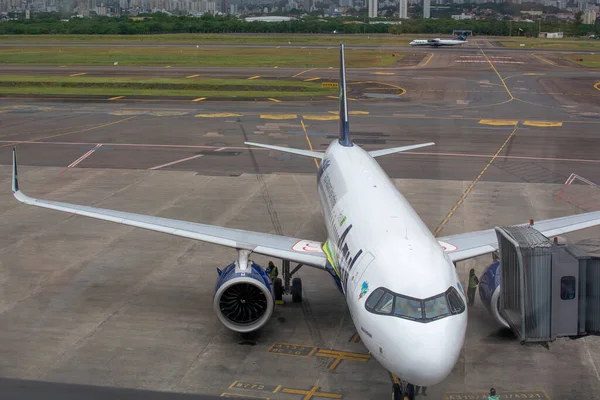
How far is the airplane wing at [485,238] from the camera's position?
23.7m

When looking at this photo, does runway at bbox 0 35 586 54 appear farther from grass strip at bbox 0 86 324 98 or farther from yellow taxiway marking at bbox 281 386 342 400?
yellow taxiway marking at bbox 281 386 342 400

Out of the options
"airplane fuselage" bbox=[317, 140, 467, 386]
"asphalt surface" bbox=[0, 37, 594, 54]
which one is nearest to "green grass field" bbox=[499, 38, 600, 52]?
"asphalt surface" bbox=[0, 37, 594, 54]

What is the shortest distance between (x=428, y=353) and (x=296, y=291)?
1007cm

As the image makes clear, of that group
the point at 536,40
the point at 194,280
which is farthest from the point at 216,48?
the point at 194,280

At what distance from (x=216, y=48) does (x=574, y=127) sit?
90203mm

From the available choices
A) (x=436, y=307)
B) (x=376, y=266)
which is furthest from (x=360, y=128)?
(x=436, y=307)

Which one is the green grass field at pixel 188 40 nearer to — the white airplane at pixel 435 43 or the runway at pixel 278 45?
the runway at pixel 278 45

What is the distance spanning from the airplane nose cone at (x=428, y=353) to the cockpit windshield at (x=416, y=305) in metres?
0.27

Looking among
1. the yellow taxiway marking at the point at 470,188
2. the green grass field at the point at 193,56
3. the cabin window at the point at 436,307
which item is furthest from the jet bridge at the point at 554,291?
the green grass field at the point at 193,56

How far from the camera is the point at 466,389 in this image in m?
20.0

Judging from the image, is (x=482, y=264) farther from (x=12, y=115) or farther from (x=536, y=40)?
(x=536, y=40)

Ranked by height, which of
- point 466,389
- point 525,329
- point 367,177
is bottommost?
point 466,389

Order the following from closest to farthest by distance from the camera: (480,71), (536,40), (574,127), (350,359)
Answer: (350,359) → (574,127) → (480,71) → (536,40)

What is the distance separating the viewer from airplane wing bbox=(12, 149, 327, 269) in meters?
24.0
